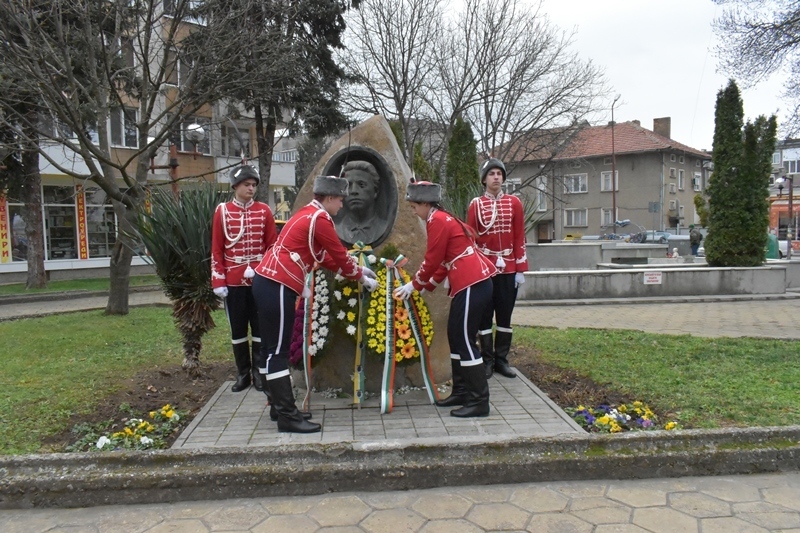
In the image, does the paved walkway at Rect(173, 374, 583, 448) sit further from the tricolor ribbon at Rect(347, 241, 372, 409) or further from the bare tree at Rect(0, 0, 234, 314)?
the bare tree at Rect(0, 0, 234, 314)

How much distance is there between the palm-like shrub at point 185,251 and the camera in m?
5.56

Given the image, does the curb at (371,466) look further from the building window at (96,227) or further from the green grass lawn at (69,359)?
the building window at (96,227)

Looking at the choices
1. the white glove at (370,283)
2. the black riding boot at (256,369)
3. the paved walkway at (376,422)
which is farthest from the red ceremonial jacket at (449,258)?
the black riding boot at (256,369)

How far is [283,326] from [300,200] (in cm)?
177

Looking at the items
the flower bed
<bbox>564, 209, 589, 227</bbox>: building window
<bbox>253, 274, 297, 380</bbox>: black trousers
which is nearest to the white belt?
<bbox>253, 274, 297, 380</bbox>: black trousers

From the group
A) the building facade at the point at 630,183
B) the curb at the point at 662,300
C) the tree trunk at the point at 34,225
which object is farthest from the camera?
the building facade at the point at 630,183

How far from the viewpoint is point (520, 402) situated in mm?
4926

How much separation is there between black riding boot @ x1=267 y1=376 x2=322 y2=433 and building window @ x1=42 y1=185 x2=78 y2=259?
20.5m

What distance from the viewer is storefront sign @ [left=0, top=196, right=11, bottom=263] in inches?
786

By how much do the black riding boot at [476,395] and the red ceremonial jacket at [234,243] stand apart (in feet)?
6.81

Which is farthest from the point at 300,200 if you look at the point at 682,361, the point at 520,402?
the point at 682,361

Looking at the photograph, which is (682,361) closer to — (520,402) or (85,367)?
(520,402)

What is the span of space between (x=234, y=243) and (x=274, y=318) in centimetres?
125

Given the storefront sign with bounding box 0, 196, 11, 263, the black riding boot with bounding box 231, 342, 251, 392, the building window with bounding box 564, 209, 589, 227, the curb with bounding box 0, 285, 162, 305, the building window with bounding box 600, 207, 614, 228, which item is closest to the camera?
the black riding boot with bounding box 231, 342, 251, 392
